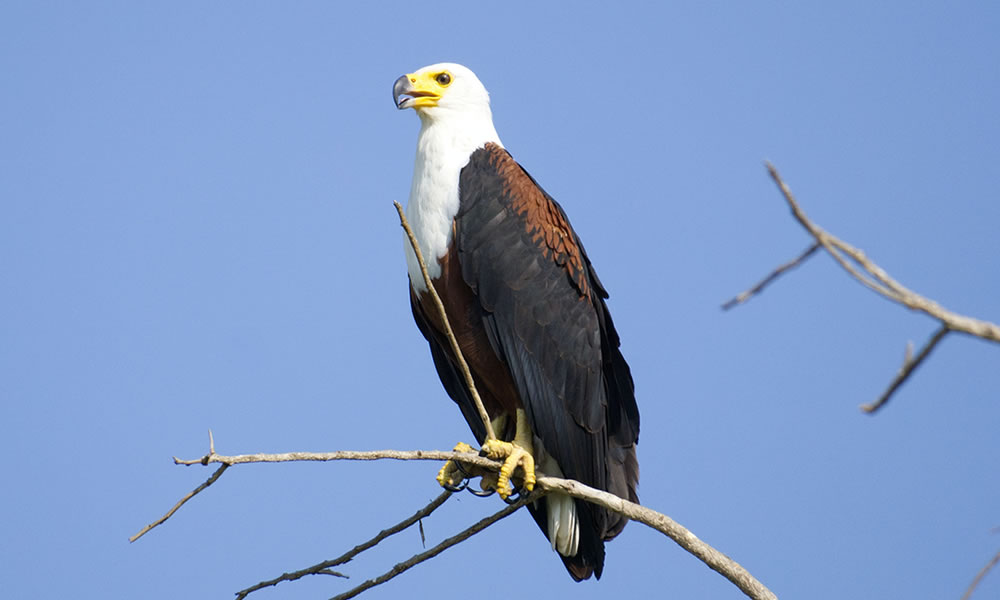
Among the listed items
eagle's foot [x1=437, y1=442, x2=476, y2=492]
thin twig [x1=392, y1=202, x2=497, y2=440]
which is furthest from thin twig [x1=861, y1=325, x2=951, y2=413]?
eagle's foot [x1=437, y1=442, x2=476, y2=492]

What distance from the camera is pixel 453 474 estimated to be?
437 cm

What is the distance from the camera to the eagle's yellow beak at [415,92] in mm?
4590

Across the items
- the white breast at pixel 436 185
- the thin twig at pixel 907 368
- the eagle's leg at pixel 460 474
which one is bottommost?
the eagle's leg at pixel 460 474

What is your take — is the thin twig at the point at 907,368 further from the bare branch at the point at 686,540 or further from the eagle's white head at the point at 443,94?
the eagle's white head at the point at 443,94

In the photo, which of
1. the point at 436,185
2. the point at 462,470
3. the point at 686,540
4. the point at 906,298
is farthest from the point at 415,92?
the point at 906,298

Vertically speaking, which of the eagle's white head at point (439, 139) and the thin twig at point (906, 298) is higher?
the eagle's white head at point (439, 139)

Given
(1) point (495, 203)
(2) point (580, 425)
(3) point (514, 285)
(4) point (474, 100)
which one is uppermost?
(4) point (474, 100)

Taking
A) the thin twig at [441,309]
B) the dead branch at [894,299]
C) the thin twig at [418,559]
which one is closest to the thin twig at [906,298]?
the dead branch at [894,299]

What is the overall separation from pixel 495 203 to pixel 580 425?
979 millimetres

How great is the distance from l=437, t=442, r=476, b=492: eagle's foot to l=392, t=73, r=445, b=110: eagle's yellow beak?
1512 mm

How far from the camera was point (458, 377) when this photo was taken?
4703 millimetres

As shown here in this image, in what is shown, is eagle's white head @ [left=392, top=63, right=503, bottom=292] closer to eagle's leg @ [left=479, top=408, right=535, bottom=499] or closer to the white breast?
the white breast

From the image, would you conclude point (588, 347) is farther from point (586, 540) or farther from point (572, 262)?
point (586, 540)

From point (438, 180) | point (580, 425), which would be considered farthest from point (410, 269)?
point (580, 425)
